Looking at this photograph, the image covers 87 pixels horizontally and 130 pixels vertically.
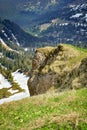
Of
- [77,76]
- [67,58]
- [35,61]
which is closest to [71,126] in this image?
[77,76]

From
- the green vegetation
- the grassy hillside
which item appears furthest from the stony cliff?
the grassy hillside

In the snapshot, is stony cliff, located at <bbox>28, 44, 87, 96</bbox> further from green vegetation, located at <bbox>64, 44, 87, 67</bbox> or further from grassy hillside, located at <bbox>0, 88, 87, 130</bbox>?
grassy hillside, located at <bbox>0, 88, 87, 130</bbox>

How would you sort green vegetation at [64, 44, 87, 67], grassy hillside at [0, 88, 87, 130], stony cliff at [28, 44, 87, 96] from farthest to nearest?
green vegetation at [64, 44, 87, 67]
stony cliff at [28, 44, 87, 96]
grassy hillside at [0, 88, 87, 130]

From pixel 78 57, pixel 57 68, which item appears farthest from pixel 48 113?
pixel 57 68

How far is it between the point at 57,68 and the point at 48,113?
35579 millimetres

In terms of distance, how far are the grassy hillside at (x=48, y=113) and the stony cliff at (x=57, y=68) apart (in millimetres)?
19367

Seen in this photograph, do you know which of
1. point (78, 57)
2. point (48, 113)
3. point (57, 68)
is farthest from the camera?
point (57, 68)

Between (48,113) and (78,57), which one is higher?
(48,113)

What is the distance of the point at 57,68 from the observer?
70375 mm

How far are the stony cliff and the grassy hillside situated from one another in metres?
19.4

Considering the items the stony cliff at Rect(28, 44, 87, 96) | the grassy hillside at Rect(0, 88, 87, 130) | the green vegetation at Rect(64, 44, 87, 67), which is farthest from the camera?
the green vegetation at Rect(64, 44, 87, 67)

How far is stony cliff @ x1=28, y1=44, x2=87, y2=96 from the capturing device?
63075 millimetres

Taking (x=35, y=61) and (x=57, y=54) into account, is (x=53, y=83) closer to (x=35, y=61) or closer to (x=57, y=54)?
(x=57, y=54)

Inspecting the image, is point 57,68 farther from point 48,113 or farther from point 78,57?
point 48,113
